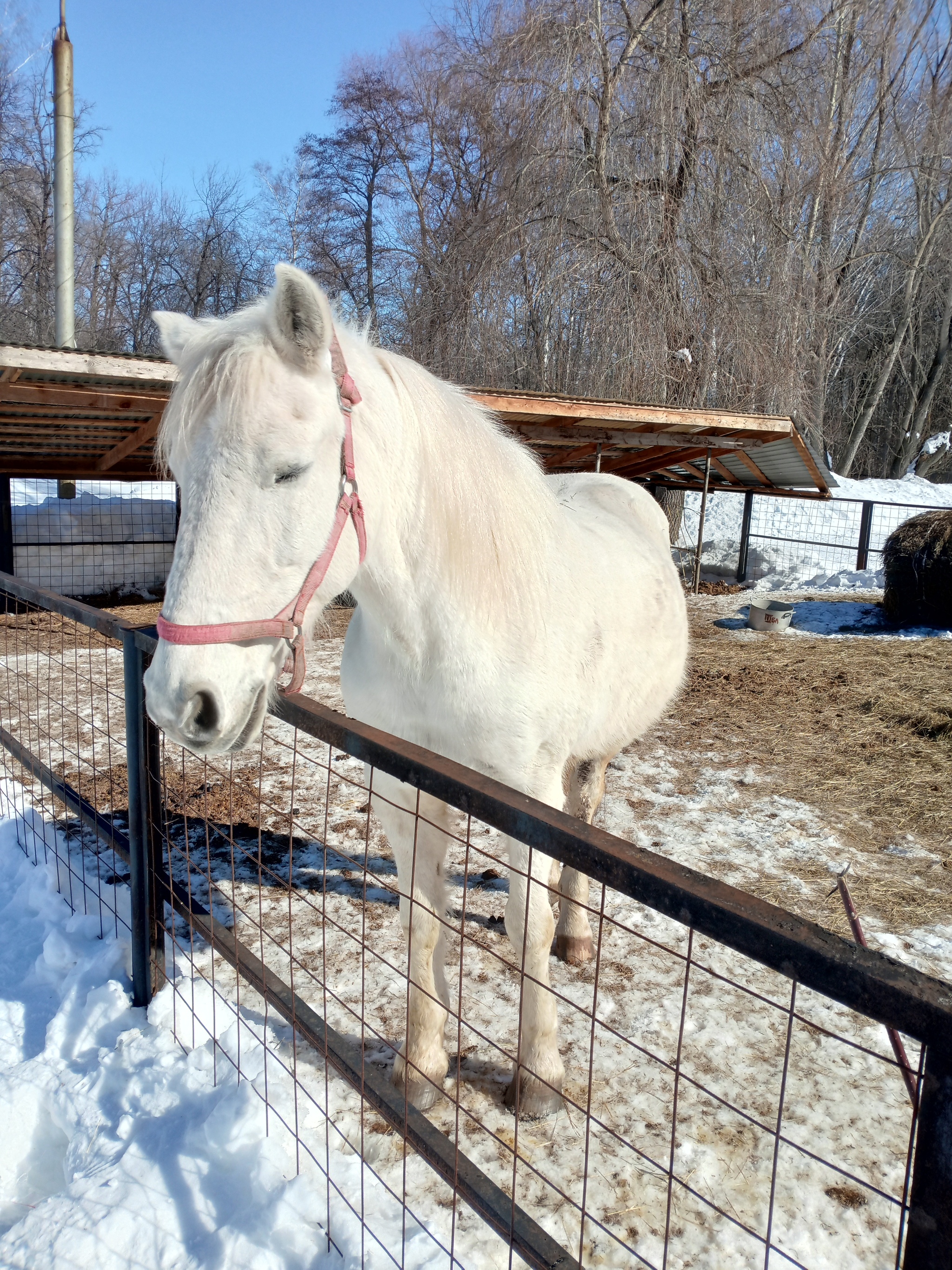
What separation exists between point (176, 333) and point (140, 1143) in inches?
77.5

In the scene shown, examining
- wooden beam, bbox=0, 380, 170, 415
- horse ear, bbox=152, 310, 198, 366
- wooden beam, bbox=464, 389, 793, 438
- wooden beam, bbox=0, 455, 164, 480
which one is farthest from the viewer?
wooden beam, bbox=0, 455, 164, 480

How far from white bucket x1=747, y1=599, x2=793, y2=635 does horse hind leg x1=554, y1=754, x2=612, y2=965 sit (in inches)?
222

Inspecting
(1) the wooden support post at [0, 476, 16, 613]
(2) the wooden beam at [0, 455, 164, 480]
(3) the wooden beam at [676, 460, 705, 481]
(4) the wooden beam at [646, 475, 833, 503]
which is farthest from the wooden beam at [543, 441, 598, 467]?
(1) the wooden support post at [0, 476, 16, 613]

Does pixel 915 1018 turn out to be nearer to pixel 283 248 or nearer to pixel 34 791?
pixel 34 791

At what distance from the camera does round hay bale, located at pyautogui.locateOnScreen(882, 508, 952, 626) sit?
26.5 feet

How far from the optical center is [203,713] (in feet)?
4.61

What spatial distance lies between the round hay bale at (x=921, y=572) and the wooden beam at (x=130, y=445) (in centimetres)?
780

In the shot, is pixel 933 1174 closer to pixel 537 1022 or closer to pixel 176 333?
pixel 537 1022

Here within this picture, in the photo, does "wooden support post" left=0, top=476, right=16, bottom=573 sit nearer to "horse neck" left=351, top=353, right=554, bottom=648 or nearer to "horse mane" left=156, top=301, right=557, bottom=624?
"horse mane" left=156, top=301, right=557, bottom=624

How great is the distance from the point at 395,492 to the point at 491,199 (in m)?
11.1

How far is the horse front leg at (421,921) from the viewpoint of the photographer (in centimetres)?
211

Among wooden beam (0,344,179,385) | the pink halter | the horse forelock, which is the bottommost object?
the pink halter

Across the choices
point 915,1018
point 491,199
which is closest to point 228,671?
point 915,1018

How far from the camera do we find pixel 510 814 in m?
1.16
